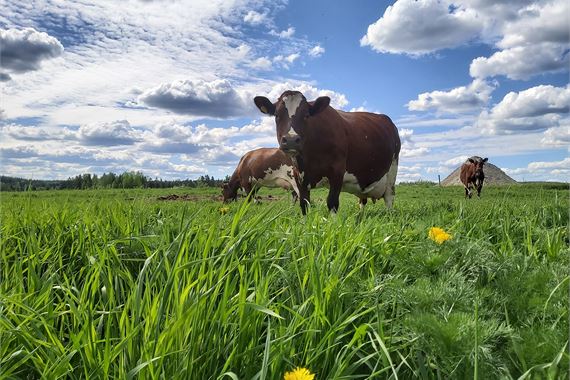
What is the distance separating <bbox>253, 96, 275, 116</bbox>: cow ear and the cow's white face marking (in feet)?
1.29

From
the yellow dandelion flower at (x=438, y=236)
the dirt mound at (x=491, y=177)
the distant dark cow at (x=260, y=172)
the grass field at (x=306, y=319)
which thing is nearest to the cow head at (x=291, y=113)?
the grass field at (x=306, y=319)

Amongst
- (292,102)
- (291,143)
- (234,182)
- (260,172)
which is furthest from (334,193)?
(234,182)

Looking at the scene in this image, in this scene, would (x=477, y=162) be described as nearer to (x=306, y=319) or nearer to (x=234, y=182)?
(x=234, y=182)

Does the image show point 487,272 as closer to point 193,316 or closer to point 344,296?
point 344,296

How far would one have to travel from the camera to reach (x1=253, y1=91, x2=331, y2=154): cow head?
24.3 ft

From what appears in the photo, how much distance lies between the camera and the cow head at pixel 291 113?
24.3 ft

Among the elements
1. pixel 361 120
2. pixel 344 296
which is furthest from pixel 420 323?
pixel 361 120

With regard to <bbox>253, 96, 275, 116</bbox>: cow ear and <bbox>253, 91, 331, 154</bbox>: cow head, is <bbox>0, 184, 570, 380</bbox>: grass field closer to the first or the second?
<bbox>253, 91, 331, 154</bbox>: cow head

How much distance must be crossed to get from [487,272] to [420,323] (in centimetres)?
110

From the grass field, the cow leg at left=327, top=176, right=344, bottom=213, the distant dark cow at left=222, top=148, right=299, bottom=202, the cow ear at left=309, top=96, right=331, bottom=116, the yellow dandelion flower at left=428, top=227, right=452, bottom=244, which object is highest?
the cow ear at left=309, top=96, right=331, bottom=116

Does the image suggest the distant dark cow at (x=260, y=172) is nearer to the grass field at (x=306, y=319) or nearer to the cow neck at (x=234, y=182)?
the cow neck at (x=234, y=182)

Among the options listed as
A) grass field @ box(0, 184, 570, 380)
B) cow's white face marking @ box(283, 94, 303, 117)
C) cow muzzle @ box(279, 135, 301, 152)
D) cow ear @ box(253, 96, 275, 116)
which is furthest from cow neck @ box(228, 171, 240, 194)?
grass field @ box(0, 184, 570, 380)

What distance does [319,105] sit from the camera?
26.5 feet

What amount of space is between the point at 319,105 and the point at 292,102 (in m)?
0.48
